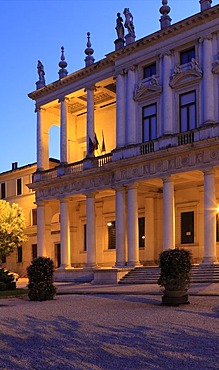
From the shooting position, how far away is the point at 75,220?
134ft

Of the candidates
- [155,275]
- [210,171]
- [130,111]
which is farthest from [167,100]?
[155,275]

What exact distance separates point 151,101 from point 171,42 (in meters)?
3.71

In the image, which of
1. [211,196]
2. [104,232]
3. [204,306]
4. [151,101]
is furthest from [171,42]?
[204,306]

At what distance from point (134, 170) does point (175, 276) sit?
53.4 feet

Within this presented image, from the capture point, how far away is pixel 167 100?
2997cm

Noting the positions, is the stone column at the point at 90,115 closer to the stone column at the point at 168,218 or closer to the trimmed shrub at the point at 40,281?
the stone column at the point at 168,218

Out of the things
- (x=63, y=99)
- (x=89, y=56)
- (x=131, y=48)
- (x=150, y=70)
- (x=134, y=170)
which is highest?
(x=89, y=56)

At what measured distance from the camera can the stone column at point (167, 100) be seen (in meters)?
29.7

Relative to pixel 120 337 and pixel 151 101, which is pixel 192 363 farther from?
pixel 151 101

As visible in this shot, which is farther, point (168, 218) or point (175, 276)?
point (168, 218)

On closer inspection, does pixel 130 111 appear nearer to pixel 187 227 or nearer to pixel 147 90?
pixel 147 90

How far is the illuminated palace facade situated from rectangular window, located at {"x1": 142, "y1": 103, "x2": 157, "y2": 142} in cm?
7

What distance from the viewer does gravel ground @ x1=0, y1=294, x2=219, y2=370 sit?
757 centimetres

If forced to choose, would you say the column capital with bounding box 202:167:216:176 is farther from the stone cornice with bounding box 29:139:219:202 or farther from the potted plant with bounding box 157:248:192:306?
the potted plant with bounding box 157:248:192:306
